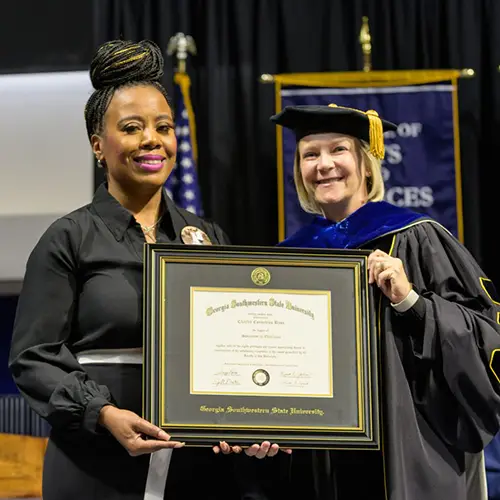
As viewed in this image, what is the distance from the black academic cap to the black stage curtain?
2.68 m

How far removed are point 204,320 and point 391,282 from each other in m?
0.47

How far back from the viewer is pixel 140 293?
2.53 metres

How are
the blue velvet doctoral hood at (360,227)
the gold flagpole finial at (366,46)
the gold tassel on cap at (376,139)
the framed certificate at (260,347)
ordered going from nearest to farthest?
the framed certificate at (260,347)
the blue velvet doctoral hood at (360,227)
the gold tassel on cap at (376,139)
the gold flagpole finial at (366,46)

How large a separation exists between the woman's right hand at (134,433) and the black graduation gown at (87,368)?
41 mm

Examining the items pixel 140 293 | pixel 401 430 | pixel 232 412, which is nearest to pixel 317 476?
pixel 401 430

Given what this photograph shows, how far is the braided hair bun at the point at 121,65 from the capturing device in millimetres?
2666

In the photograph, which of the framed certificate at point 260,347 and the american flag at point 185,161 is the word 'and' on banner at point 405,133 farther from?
the framed certificate at point 260,347

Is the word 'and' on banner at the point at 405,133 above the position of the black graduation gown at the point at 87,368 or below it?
above

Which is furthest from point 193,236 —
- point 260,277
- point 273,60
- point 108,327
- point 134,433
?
point 273,60

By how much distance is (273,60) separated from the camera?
19.3ft

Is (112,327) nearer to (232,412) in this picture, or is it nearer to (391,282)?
(232,412)

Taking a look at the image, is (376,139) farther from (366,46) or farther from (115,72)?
(366,46)

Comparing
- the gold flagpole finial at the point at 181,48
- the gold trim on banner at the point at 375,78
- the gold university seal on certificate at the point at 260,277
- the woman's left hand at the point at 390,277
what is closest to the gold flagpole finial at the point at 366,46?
the gold trim on banner at the point at 375,78

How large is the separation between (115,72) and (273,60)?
10.8 ft
